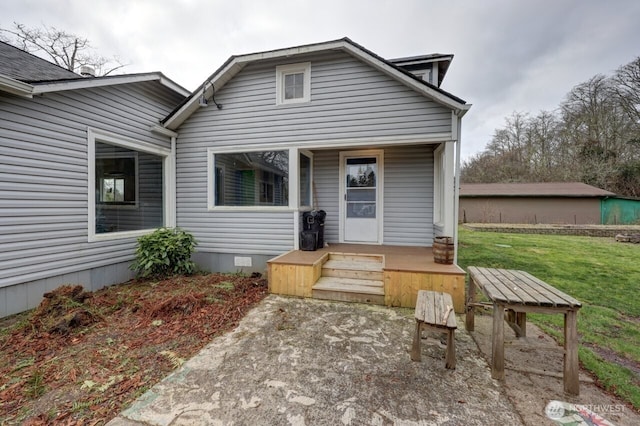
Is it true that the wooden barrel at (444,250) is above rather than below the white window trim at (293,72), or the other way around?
below

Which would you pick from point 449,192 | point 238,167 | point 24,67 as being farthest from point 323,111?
point 24,67

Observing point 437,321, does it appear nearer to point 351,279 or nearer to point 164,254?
point 351,279

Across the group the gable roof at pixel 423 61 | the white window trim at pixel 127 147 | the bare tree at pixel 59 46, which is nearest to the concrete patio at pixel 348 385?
the white window trim at pixel 127 147

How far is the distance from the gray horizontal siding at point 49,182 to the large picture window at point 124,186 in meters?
0.16

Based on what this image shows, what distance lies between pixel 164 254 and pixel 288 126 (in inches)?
141

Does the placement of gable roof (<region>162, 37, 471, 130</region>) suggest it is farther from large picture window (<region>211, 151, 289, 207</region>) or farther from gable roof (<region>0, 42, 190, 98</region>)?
large picture window (<region>211, 151, 289, 207</region>)

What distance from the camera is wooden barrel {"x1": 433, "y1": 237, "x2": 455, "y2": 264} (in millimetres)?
4121

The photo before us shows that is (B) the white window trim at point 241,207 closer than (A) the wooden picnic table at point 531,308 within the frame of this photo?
No

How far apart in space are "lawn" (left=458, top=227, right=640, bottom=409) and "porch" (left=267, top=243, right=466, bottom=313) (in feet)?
4.35

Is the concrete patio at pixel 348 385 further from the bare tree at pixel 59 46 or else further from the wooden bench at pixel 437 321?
the bare tree at pixel 59 46

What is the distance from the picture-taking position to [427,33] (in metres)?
8.60

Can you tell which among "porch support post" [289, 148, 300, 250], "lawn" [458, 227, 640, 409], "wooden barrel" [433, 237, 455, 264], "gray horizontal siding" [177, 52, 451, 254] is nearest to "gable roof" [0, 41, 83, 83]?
"gray horizontal siding" [177, 52, 451, 254]

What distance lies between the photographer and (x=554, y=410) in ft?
6.20

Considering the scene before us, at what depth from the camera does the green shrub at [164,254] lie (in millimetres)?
5000
